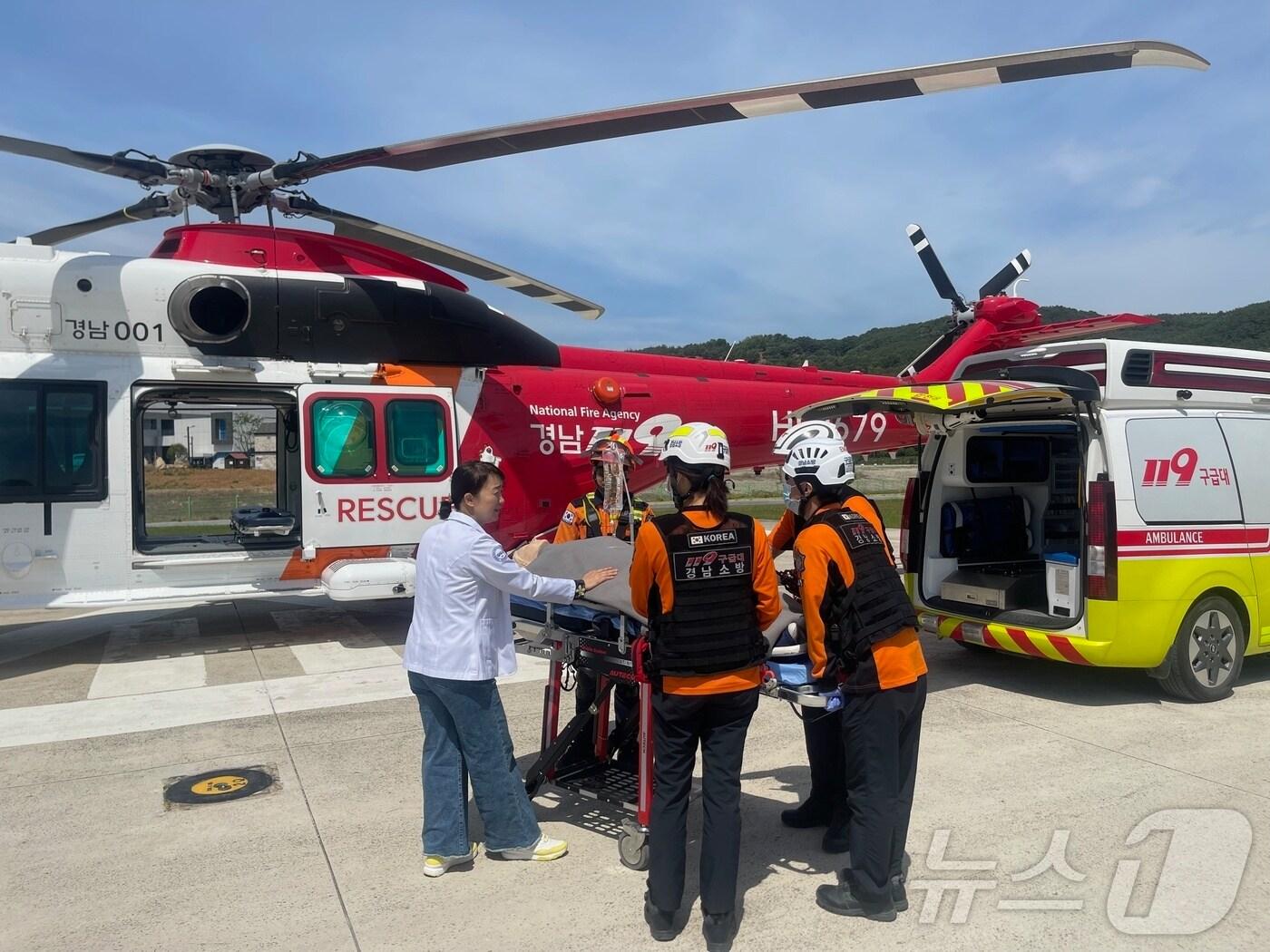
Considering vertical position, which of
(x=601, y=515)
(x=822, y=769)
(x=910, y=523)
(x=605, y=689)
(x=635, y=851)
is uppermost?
(x=601, y=515)

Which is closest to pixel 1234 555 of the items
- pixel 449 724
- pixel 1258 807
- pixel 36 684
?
pixel 1258 807

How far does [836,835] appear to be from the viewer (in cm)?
429

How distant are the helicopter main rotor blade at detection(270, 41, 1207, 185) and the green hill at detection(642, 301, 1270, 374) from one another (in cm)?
4109

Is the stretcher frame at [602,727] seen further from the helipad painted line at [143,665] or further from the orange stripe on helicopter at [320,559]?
the orange stripe on helicopter at [320,559]

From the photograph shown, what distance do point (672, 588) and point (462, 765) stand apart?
1.38 m

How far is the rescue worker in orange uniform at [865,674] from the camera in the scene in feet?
11.8

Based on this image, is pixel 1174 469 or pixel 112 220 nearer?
pixel 1174 469

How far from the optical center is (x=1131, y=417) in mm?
6223

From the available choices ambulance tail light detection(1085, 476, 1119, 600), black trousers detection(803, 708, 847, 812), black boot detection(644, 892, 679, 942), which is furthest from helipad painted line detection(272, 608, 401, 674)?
ambulance tail light detection(1085, 476, 1119, 600)

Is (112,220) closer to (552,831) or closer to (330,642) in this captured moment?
(330,642)

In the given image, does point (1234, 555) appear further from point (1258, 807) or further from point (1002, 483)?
point (1258, 807)

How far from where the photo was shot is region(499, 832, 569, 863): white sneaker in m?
4.13

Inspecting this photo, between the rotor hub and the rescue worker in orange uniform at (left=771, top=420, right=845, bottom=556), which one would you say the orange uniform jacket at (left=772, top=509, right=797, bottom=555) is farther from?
the rotor hub

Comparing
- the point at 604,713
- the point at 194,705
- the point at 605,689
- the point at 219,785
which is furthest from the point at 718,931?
the point at 194,705
